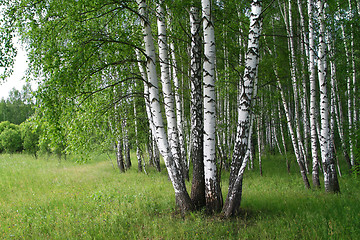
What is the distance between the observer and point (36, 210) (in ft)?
23.2

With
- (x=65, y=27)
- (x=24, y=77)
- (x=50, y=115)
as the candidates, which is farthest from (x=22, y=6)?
(x=50, y=115)

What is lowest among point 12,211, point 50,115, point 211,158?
point 12,211

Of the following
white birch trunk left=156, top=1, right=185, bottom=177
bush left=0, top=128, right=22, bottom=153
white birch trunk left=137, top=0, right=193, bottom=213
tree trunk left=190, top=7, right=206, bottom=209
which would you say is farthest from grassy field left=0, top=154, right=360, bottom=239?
bush left=0, top=128, right=22, bottom=153

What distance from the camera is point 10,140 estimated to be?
2556 centimetres

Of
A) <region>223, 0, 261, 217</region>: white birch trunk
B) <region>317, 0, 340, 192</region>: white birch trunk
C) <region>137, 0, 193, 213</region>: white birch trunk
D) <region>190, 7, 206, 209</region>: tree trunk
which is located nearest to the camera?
<region>223, 0, 261, 217</region>: white birch trunk

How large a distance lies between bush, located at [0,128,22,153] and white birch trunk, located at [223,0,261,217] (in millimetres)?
27776

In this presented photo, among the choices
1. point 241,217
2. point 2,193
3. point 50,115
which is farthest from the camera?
point 2,193

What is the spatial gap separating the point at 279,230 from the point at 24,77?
5611 millimetres

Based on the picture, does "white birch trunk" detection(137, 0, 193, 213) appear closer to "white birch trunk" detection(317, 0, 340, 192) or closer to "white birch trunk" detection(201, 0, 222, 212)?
"white birch trunk" detection(201, 0, 222, 212)

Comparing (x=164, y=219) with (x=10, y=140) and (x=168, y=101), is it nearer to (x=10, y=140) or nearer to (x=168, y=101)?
(x=168, y=101)

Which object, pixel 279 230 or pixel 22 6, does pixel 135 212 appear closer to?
pixel 279 230

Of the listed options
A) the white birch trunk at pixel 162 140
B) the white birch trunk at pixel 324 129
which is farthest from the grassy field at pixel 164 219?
the white birch trunk at pixel 324 129

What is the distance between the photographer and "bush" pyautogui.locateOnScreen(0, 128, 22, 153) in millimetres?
25266

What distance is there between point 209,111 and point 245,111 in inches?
29.5
